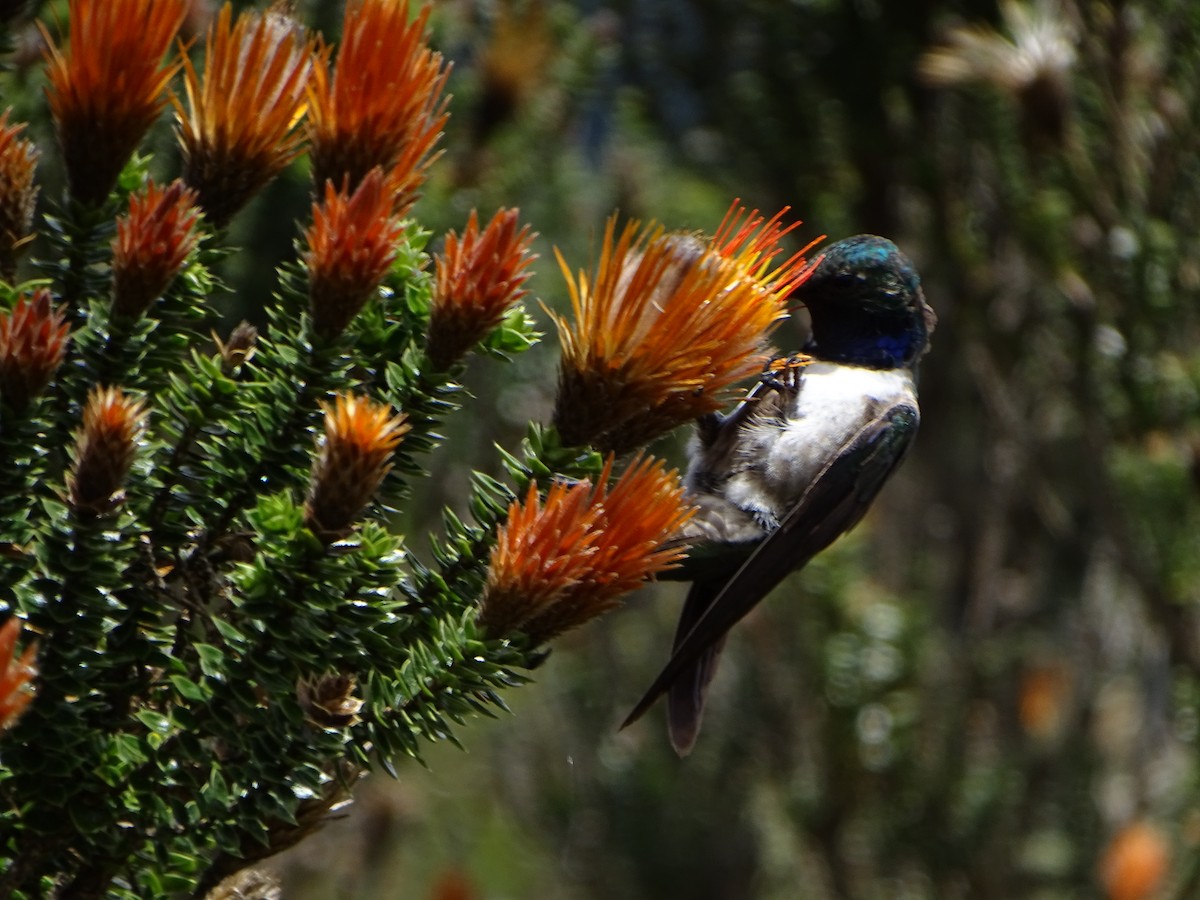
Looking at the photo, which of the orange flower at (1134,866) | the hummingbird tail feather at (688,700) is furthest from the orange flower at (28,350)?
the orange flower at (1134,866)

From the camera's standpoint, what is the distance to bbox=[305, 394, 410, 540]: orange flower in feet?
4.62

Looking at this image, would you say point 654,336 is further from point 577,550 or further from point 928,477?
point 928,477

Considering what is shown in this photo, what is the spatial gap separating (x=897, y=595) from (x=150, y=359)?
4.89 m

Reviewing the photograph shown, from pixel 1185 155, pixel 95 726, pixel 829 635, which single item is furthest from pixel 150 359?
pixel 829 635

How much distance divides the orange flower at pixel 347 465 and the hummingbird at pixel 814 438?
1.49 metres

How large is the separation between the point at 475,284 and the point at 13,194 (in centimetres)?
50

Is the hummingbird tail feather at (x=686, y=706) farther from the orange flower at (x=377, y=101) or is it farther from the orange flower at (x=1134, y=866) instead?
the orange flower at (x=1134, y=866)

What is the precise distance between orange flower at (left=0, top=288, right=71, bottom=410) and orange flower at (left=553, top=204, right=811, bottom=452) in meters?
0.49

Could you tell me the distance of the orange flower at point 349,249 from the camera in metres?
1.49

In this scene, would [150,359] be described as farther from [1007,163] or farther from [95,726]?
[1007,163]

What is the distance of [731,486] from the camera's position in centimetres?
316

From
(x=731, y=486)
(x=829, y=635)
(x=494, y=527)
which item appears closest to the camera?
(x=494, y=527)

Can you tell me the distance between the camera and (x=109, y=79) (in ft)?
5.02

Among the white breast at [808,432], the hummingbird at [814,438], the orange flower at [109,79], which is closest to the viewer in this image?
the orange flower at [109,79]
